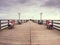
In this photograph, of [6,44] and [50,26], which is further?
[50,26]

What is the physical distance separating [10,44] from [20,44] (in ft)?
1.67

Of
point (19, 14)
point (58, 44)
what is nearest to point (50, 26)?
point (58, 44)

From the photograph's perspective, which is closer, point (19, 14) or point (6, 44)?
point (6, 44)

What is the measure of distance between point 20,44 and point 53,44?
1678 millimetres

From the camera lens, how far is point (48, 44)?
7617mm

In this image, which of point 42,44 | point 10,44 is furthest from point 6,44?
point 42,44

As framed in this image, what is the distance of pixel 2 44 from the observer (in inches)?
297

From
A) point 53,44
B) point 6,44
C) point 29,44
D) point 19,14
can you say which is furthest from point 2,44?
point 19,14

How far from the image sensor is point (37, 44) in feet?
25.2

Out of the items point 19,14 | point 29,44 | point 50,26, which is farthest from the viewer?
point 19,14

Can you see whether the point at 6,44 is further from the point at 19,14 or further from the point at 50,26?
the point at 19,14

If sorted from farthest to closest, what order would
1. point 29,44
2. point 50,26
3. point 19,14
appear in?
point 19,14 < point 50,26 < point 29,44

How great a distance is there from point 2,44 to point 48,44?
7.61 ft

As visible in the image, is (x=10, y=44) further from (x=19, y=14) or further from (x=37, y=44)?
(x=19, y=14)
